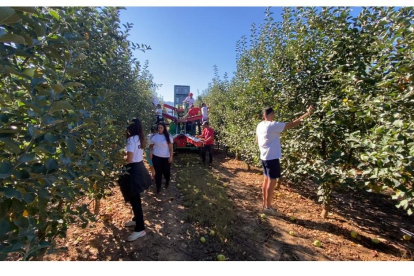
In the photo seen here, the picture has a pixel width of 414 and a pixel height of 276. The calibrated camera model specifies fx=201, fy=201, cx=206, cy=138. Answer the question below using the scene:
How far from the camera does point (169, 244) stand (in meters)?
2.99

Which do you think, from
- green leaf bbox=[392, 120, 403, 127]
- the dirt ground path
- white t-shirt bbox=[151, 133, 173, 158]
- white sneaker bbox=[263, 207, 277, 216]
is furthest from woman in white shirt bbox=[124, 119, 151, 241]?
green leaf bbox=[392, 120, 403, 127]

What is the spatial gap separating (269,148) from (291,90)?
1183mm

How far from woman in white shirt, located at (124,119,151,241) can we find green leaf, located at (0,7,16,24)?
2462mm

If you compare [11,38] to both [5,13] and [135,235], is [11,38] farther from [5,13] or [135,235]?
[135,235]

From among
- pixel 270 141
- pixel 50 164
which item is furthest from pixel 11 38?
pixel 270 141

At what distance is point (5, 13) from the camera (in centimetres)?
70

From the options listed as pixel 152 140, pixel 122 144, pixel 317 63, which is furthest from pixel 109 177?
pixel 317 63

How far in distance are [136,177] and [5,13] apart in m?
2.65

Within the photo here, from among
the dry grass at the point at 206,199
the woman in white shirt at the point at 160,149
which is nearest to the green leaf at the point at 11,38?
the dry grass at the point at 206,199

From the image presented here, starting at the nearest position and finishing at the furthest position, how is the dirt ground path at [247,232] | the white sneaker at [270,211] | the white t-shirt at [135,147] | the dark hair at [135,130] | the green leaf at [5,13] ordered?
1. the green leaf at [5,13]
2. the dirt ground path at [247,232]
3. the white t-shirt at [135,147]
4. the dark hair at [135,130]
5. the white sneaker at [270,211]

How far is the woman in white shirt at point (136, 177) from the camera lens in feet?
10.0

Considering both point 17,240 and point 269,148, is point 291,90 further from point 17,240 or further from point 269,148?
point 17,240

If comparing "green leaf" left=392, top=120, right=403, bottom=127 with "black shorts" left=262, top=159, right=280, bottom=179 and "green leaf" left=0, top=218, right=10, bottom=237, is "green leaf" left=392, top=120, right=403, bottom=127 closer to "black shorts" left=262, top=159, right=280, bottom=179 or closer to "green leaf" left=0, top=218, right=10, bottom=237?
"black shorts" left=262, top=159, right=280, bottom=179

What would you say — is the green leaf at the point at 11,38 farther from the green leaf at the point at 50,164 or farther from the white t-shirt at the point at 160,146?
the white t-shirt at the point at 160,146
